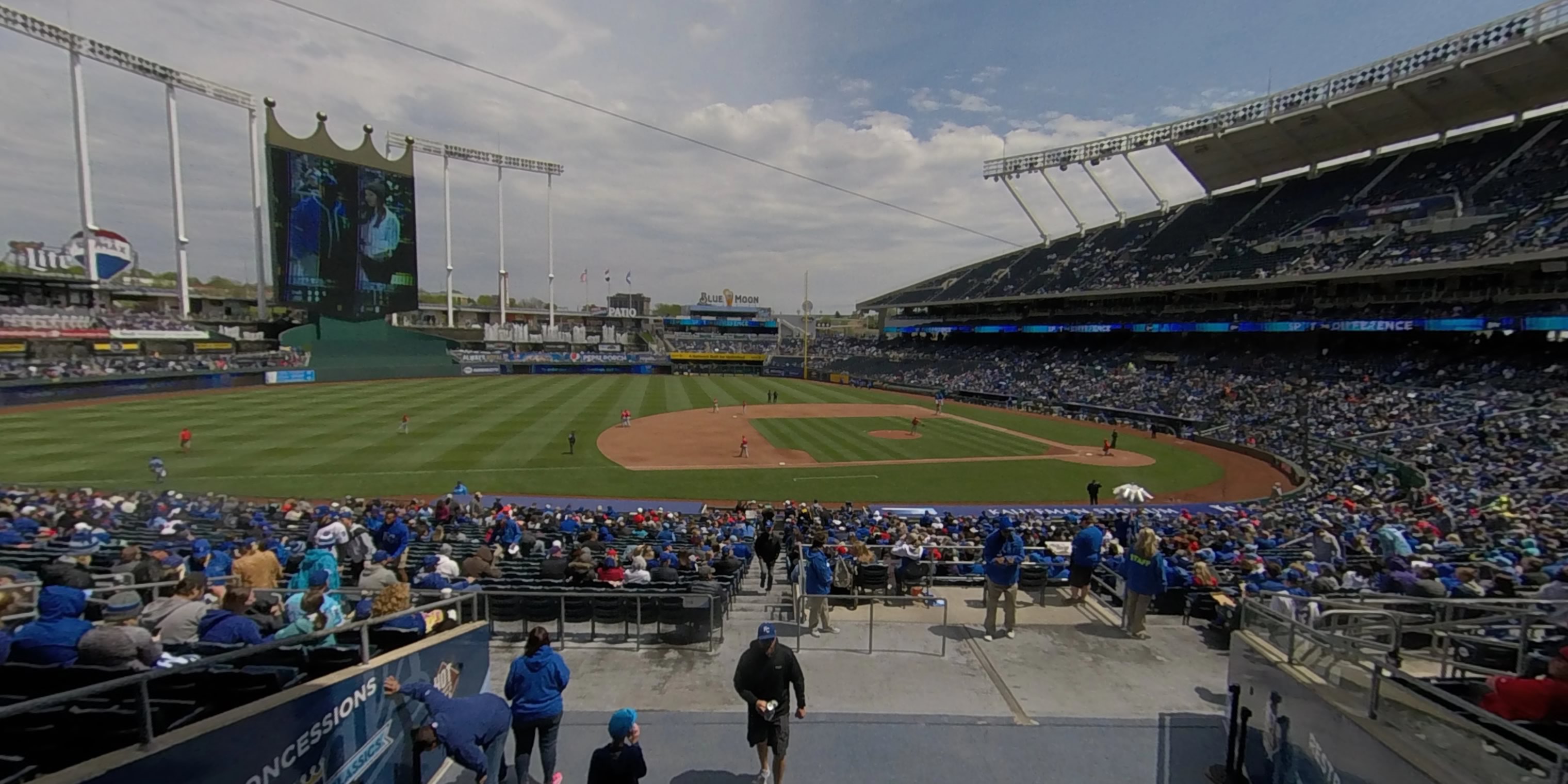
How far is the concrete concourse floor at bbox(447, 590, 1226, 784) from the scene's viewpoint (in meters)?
5.66

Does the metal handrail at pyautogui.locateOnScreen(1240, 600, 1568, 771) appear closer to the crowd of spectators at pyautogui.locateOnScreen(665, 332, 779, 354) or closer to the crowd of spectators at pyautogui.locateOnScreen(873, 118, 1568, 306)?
the crowd of spectators at pyautogui.locateOnScreen(873, 118, 1568, 306)

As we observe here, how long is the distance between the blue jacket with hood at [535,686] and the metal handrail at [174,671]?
891 millimetres

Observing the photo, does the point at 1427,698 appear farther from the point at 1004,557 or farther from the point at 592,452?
the point at 592,452

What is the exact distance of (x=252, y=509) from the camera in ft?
54.3

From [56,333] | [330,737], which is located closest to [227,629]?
[330,737]

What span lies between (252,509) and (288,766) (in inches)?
652

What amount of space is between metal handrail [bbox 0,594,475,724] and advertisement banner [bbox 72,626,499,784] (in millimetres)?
180

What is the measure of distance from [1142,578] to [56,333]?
7172 cm

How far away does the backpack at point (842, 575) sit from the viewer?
9.73 meters

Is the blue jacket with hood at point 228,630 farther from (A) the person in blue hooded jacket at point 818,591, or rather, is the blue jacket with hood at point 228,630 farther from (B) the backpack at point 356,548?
(B) the backpack at point 356,548

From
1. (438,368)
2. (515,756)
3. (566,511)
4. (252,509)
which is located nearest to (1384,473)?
(566,511)

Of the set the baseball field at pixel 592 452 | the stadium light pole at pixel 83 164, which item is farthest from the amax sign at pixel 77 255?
the baseball field at pixel 592 452

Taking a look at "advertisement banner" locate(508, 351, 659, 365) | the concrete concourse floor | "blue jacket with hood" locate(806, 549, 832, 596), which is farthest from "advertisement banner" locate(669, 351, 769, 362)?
"blue jacket with hood" locate(806, 549, 832, 596)

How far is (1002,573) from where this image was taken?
27.4ft
